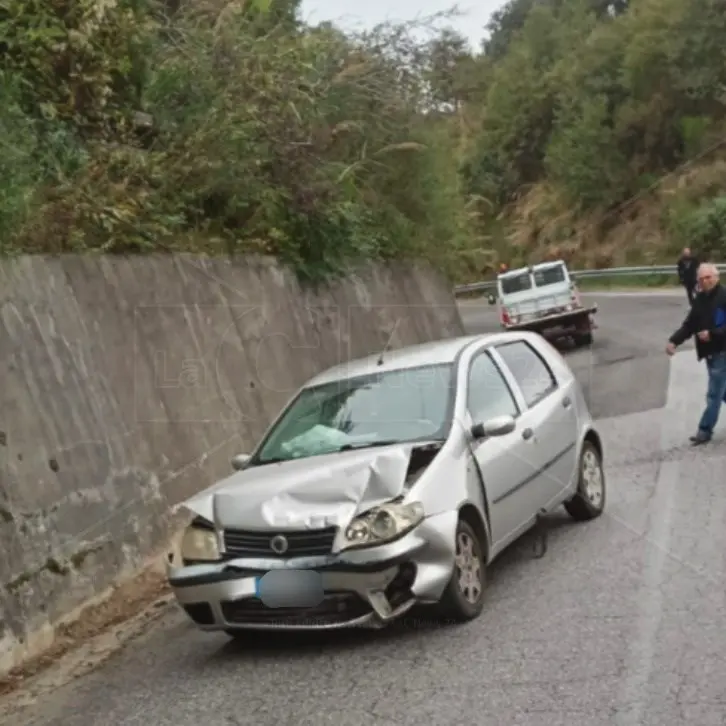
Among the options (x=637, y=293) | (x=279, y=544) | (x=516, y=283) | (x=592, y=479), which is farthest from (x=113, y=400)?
(x=637, y=293)

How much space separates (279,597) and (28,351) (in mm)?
3150

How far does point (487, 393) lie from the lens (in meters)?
7.97

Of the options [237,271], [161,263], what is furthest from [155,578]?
[237,271]

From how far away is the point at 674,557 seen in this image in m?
7.55

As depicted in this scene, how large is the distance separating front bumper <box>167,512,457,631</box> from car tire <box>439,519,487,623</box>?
0.13m

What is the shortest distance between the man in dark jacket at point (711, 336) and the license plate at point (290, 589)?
6591 millimetres

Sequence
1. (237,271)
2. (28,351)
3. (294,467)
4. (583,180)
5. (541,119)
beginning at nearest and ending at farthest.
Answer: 1. (294,467)
2. (28,351)
3. (237,271)
4. (583,180)
5. (541,119)

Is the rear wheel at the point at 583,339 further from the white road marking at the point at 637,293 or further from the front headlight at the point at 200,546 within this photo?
the front headlight at the point at 200,546

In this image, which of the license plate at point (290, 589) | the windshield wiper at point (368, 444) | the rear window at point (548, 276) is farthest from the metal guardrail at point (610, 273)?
the license plate at point (290, 589)

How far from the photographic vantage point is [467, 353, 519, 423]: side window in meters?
7.71

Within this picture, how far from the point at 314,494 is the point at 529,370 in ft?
9.41

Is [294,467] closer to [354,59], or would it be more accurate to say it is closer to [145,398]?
[145,398]

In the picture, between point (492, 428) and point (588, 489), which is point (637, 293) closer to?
point (588, 489)

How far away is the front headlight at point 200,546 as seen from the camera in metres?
6.65
